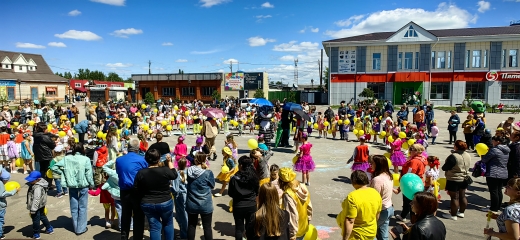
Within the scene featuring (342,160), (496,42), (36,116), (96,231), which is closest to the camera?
(96,231)

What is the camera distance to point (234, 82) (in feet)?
173

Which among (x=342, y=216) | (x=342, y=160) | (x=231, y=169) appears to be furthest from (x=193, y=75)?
(x=342, y=216)

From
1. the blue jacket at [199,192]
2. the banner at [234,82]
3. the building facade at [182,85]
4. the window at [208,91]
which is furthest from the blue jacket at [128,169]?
the banner at [234,82]

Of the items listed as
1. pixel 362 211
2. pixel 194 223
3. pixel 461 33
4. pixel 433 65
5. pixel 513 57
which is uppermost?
pixel 461 33

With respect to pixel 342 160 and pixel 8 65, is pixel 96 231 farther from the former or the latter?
pixel 8 65

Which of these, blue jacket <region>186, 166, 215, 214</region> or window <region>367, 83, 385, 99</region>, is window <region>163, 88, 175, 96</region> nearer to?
window <region>367, 83, 385, 99</region>

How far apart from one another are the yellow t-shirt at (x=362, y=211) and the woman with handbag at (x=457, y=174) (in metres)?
3.26

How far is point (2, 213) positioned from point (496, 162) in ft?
29.7

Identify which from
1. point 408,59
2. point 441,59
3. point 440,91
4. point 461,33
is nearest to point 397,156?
point 408,59

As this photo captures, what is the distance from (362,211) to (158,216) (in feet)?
9.22

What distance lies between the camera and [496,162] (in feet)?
21.3

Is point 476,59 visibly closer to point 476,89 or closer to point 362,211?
point 476,89

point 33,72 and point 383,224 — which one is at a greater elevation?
point 33,72

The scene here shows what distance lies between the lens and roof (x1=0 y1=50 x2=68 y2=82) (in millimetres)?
49503
